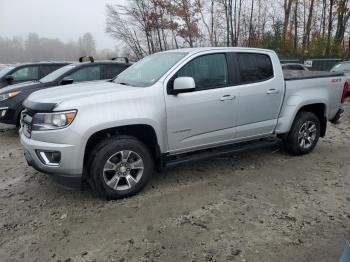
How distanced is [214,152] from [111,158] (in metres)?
1.45

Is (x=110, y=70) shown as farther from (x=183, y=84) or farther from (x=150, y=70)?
(x=183, y=84)

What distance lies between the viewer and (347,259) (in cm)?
188

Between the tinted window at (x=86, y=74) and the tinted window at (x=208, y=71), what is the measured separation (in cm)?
416

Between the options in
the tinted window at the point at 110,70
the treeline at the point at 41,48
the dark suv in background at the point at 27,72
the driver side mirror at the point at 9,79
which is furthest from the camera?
the treeline at the point at 41,48

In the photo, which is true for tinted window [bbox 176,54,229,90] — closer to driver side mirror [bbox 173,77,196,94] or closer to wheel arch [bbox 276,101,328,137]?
driver side mirror [bbox 173,77,196,94]

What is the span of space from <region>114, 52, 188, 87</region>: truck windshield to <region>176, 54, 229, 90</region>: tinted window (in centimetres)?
19

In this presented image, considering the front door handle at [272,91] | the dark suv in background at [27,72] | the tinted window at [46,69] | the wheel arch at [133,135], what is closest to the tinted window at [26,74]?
the dark suv in background at [27,72]

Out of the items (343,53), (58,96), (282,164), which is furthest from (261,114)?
(343,53)

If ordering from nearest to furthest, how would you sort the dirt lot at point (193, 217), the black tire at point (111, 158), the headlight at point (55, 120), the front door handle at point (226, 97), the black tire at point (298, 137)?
the dirt lot at point (193, 217), the headlight at point (55, 120), the black tire at point (111, 158), the front door handle at point (226, 97), the black tire at point (298, 137)

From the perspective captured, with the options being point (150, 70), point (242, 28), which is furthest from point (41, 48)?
point (150, 70)

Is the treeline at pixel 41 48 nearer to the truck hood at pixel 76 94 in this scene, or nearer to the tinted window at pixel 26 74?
the tinted window at pixel 26 74

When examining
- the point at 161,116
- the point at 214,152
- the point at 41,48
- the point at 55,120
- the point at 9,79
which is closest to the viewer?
the point at 55,120

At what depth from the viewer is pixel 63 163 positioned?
338 cm

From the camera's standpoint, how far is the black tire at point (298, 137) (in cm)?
517
